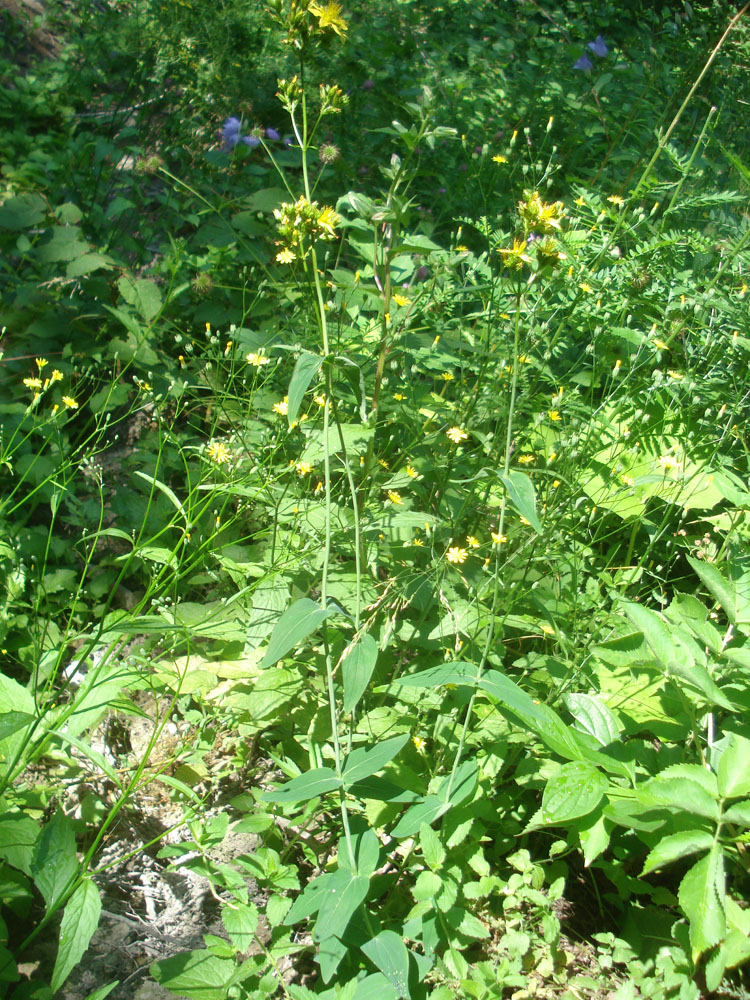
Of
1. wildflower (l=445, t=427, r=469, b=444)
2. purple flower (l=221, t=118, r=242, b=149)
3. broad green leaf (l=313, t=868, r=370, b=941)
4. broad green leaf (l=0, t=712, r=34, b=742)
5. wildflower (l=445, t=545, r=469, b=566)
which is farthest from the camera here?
purple flower (l=221, t=118, r=242, b=149)

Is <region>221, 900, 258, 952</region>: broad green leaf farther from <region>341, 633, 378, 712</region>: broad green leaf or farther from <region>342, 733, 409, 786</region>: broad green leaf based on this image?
<region>341, 633, 378, 712</region>: broad green leaf

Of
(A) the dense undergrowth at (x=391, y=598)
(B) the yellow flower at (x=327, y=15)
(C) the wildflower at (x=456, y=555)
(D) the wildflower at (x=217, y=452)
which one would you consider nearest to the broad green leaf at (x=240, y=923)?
(A) the dense undergrowth at (x=391, y=598)

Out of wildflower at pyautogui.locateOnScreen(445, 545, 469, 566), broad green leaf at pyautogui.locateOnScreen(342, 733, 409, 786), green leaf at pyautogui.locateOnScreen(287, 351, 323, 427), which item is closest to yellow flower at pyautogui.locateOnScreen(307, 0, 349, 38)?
green leaf at pyautogui.locateOnScreen(287, 351, 323, 427)

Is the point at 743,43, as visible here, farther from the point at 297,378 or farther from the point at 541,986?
the point at 541,986

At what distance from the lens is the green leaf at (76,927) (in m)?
1.04

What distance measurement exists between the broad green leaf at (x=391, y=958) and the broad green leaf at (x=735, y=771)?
0.54 meters

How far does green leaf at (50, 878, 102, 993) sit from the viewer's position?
104 centimetres

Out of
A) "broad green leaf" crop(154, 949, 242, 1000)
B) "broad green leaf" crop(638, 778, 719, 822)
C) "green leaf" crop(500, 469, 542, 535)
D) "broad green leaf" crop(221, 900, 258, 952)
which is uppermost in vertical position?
"green leaf" crop(500, 469, 542, 535)

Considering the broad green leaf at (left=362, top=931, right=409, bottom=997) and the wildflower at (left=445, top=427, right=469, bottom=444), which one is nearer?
the broad green leaf at (left=362, top=931, right=409, bottom=997)

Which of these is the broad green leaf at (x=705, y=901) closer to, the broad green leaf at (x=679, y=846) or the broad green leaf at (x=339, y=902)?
the broad green leaf at (x=679, y=846)

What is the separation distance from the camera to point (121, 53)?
367 centimetres

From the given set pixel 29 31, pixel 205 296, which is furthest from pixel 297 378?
pixel 29 31

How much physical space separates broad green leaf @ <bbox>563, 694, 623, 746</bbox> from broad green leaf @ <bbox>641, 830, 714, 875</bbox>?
9.0 inches

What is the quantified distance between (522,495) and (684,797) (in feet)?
1.70
